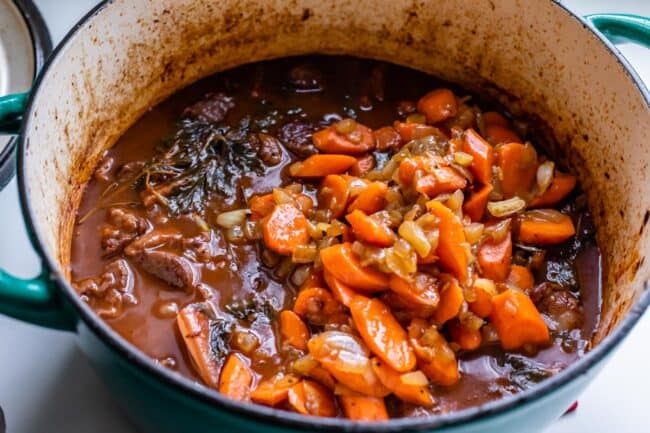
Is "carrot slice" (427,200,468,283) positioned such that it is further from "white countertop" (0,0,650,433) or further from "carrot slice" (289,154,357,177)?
"white countertop" (0,0,650,433)

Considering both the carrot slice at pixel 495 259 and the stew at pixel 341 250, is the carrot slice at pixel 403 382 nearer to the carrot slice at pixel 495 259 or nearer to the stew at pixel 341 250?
the stew at pixel 341 250

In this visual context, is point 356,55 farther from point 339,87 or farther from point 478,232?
point 478,232

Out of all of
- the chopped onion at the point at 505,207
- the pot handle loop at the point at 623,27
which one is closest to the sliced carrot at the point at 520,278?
the chopped onion at the point at 505,207

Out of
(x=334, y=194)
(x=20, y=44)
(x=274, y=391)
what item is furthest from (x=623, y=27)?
(x=20, y=44)

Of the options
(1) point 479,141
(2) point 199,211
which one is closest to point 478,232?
(1) point 479,141

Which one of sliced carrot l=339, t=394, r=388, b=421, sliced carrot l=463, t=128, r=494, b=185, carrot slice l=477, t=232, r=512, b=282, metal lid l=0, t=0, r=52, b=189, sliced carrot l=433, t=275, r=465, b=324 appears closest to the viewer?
sliced carrot l=339, t=394, r=388, b=421

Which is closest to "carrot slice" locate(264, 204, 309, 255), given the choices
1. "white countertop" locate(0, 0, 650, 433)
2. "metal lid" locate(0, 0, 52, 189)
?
"white countertop" locate(0, 0, 650, 433)
